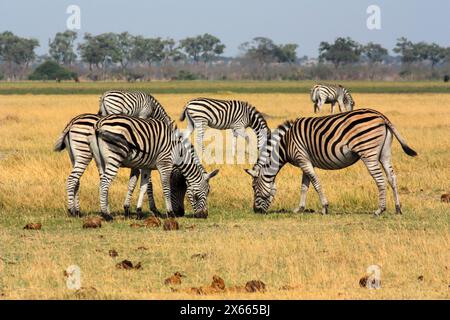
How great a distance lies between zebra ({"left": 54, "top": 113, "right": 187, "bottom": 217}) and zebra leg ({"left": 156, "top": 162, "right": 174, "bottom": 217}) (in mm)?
371

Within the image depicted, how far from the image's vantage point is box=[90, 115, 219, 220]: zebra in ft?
41.7

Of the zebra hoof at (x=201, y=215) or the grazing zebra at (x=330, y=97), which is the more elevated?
the grazing zebra at (x=330, y=97)

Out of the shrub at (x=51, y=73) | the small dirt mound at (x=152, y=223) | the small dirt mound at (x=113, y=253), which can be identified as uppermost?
the small dirt mound at (x=113, y=253)

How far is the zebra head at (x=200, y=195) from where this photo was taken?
13234 millimetres

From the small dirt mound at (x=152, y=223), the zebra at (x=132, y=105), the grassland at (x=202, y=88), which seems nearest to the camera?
the small dirt mound at (x=152, y=223)

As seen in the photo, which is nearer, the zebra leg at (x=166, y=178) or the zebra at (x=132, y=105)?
the zebra leg at (x=166, y=178)

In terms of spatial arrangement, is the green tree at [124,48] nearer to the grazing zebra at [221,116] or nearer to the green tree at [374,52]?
the green tree at [374,52]

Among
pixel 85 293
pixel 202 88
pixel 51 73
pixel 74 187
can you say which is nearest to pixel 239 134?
pixel 74 187

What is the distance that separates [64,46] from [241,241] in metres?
143

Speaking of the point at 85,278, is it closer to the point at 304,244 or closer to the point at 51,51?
the point at 304,244

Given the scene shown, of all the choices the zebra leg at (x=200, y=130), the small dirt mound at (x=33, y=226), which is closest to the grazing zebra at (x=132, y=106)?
the zebra leg at (x=200, y=130)

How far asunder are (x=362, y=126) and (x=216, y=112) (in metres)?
7.88

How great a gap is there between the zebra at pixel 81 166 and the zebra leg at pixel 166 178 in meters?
0.37
